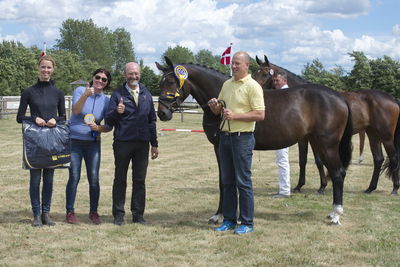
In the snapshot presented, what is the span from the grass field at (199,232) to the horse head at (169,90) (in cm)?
148

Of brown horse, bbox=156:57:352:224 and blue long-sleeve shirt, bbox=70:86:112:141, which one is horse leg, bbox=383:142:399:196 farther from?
blue long-sleeve shirt, bbox=70:86:112:141

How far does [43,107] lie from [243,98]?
237 centimetres

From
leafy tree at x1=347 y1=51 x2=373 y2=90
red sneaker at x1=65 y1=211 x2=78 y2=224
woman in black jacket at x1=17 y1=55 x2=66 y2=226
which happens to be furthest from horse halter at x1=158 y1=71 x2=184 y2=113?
leafy tree at x1=347 y1=51 x2=373 y2=90

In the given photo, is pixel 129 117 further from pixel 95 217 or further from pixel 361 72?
pixel 361 72

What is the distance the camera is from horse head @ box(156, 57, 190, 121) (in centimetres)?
575

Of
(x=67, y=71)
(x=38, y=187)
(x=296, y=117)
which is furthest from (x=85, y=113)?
(x=67, y=71)

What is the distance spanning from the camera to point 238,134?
5.35m

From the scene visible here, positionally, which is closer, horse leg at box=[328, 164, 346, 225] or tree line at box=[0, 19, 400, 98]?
horse leg at box=[328, 164, 346, 225]

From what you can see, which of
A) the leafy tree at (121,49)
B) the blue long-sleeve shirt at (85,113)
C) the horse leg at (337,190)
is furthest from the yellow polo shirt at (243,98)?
the leafy tree at (121,49)

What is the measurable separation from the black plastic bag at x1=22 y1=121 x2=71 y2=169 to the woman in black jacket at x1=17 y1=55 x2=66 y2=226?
0.08m

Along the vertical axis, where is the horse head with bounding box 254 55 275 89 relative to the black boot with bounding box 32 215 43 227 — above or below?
above

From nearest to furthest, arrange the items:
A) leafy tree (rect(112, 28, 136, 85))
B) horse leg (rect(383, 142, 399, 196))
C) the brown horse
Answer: the brown horse < horse leg (rect(383, 142, 399, 196)) < leafy tree (rect(112, 28, 136, 85))

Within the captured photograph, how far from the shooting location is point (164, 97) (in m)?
5.77

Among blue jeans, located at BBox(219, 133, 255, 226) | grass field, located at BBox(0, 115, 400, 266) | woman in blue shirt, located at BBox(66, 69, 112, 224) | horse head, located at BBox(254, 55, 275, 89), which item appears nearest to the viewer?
grass field, located at BBox(0, 115, 400, 266)
